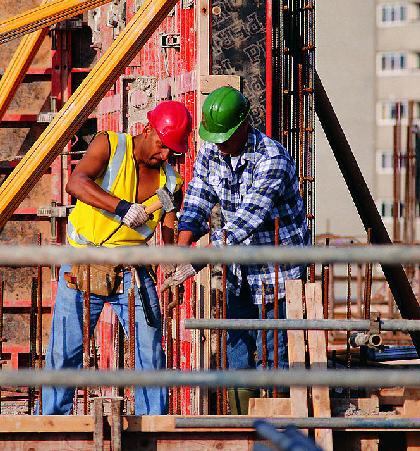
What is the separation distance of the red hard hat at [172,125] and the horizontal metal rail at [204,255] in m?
4.00

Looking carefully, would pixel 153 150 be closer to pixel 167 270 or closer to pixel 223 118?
pixel 223 118

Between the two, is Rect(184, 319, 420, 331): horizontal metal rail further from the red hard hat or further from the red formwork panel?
the red formwork panel

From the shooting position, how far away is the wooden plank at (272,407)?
7.34m

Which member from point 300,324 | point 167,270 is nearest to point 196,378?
point 300,324

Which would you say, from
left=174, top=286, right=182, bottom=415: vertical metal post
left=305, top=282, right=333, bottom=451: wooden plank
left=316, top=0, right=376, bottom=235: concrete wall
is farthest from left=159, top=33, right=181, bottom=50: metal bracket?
left=316, top=0, right=376, bottom=235: concrete wall

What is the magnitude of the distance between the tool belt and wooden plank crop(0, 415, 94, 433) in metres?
1.17

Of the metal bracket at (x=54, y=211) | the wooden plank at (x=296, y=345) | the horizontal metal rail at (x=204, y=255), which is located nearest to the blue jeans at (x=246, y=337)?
the wooden plank at (x=296, y=345)

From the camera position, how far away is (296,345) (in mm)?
7598

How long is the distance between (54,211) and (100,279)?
4.51 m

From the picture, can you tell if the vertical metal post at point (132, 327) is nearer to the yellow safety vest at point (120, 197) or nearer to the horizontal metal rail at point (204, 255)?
the yellow safety vest at point (120, 197)

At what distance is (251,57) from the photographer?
9484 millimetres

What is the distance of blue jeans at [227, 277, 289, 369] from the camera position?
27.5 ft

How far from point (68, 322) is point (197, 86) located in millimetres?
2030

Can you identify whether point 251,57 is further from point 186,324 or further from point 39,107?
point 39,107
